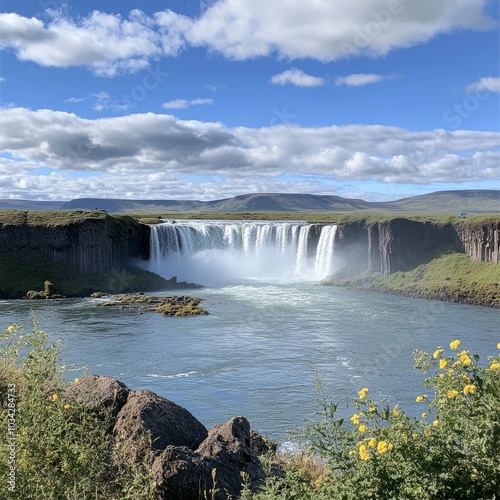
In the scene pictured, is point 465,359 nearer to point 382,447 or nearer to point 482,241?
point 382,447

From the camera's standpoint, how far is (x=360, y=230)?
7931 cm

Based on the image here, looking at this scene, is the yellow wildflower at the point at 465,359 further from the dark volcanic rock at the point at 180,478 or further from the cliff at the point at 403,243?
the cliff at the point at 403,243

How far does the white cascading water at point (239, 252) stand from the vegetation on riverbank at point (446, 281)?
786 cm

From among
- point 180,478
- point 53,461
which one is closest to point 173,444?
A: point 180,478

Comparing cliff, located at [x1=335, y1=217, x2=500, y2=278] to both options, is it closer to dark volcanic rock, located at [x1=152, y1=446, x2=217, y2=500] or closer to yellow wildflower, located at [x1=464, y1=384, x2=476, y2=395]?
dark volcanic rock, located at [x1=152, y1=446, x2=217, y2=500]

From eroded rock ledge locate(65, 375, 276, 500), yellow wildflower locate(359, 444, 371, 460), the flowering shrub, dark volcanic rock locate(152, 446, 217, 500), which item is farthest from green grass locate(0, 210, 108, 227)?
yellow wildflower locate(359, 444, 371, 460)

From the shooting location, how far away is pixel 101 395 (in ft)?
32.2

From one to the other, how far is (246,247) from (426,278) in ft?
94.6

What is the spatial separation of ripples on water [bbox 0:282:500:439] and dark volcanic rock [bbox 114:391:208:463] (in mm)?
6499

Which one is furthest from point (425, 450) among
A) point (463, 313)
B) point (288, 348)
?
point (463, 313)

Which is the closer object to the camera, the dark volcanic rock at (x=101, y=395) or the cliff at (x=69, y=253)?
the dark volcanic rock at (x=101, y=395)

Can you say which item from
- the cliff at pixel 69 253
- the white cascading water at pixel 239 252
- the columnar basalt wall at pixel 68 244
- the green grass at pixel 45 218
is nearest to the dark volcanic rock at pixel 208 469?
the cliff at pixel 69 253

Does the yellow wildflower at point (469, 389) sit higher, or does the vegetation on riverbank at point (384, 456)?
the yellow wildflower at point (469, 389)

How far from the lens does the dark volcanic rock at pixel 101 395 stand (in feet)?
30.7
